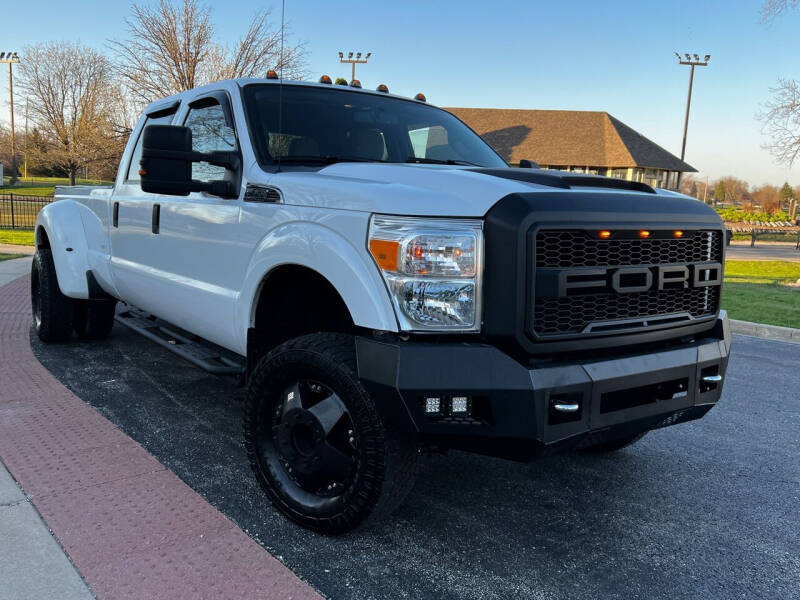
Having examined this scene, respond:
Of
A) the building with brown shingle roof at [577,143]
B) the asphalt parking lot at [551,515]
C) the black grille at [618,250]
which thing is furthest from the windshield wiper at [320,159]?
the building with brown shingle roof at [577,143]

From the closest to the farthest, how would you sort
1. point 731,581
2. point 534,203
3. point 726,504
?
point 534,203, point 731,581, point 726,504

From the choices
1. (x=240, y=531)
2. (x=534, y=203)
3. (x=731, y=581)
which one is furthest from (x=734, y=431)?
(x=240, y=531)

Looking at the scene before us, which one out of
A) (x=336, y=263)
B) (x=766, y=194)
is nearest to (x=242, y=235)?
(x=336, y=263)

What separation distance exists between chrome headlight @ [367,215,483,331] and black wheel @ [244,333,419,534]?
0.37 meters

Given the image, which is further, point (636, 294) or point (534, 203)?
point (636, 294)

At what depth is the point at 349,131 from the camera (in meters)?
3.83

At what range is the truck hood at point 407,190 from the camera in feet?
8.16

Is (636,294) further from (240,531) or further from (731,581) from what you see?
(240,531)

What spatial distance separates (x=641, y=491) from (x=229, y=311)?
2.35 meters

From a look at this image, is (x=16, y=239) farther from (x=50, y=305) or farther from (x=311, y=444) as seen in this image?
(x=311, y=444)

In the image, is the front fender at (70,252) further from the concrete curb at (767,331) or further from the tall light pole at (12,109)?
the tall light pole at (12,109)

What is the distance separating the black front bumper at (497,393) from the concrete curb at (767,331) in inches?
270

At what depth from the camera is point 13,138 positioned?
64188 mm

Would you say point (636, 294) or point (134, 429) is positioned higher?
point (636, 294)
